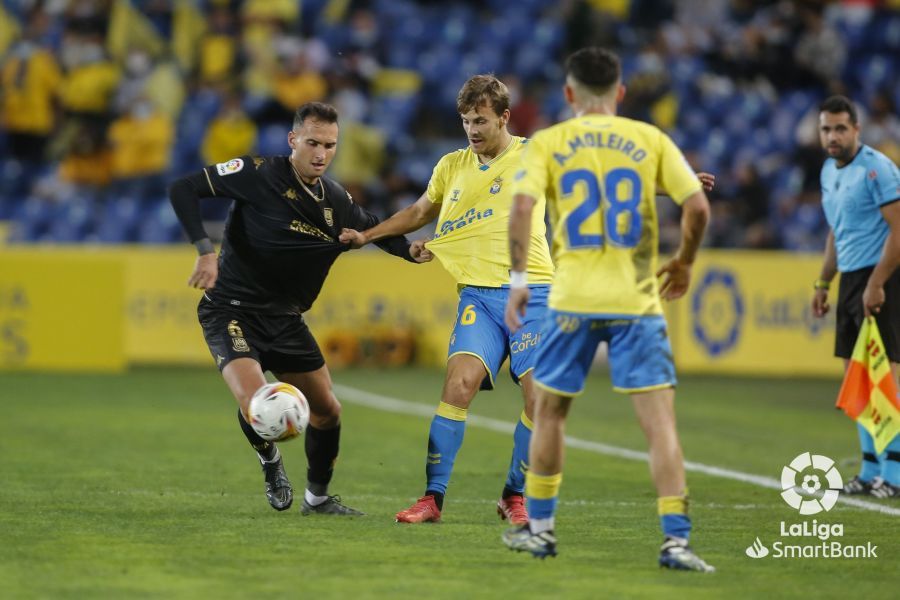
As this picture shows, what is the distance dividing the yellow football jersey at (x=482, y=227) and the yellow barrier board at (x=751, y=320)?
11.6 m

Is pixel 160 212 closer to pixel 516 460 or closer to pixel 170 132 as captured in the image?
pixel 170 132

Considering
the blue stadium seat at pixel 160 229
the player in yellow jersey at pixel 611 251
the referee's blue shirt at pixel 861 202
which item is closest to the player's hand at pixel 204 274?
the player in yellow jersey at pixel 611 251

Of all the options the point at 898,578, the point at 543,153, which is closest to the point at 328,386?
the point at 543,153

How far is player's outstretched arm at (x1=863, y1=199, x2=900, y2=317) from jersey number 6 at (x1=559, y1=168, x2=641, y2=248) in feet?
11.6

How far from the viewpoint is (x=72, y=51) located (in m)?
22.3

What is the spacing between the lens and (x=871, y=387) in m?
9.72

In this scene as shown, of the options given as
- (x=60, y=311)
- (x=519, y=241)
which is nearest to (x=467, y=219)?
(x=519, y=241)

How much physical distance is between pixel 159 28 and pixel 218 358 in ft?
53.1

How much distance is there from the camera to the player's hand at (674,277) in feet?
21.2

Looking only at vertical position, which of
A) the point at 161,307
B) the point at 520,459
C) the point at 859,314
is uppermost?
the point at 859,314

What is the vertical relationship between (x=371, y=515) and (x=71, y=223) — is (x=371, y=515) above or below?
below

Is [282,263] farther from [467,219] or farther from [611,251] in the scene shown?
[611,251]

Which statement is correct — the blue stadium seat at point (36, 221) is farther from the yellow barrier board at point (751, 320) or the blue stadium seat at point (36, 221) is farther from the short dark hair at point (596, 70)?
the short dark hair at point (596, 70)

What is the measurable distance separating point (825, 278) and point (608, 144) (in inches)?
177
